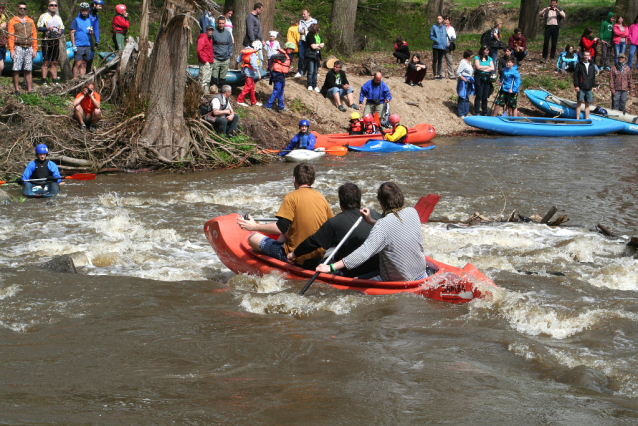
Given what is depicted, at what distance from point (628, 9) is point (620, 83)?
198 inches

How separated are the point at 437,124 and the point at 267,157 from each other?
6752 mm

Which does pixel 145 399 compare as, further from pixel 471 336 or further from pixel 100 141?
pixel 100 141

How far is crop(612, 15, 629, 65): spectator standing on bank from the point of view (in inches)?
762

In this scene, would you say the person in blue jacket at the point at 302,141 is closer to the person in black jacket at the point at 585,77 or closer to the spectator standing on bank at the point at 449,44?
the spectator standing on bank at the point at 449,44

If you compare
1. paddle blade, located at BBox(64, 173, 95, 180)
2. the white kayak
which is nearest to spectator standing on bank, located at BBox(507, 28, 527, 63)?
the white kayak

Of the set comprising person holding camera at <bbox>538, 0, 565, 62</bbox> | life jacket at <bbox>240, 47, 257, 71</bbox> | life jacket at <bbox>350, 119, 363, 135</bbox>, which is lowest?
life jacket at <bbox>350, 119, 363, 135</bbox>

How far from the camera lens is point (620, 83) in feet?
60.1

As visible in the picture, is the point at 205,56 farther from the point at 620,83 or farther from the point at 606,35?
the point at 606,35

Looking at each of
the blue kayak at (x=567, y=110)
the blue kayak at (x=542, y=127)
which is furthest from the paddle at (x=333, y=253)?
the blue kayak at (x=567, y=110)

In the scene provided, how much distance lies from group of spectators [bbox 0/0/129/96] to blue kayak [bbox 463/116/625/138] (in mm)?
9699

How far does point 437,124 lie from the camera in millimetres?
18141

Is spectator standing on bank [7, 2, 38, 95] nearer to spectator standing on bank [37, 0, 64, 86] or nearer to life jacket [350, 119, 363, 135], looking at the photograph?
spectator standing on bank [37, 0, 64, 86]

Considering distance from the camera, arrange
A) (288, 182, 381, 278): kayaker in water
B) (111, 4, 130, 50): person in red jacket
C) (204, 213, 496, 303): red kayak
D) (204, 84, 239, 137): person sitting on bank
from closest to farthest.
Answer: (204, 213, 496, 303): red kayak
(288, 182, 381, 278): kayaker in water
(204, 84, 239, 137): person sitting on bank
(111, 4, 130, 50): person in red jacket

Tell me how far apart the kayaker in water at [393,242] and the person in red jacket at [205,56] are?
30.1 feet
